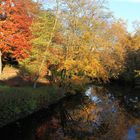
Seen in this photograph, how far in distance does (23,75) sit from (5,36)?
18.6 ft

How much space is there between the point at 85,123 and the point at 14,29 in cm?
1568

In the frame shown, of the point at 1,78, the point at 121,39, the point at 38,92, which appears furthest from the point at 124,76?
the point at 38,92

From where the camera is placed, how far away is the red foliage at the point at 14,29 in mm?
37594

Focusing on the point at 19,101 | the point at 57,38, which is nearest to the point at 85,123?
the point at 19,101

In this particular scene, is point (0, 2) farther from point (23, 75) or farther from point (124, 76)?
point (124, 76)

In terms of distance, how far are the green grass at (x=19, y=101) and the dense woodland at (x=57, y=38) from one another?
5.07m

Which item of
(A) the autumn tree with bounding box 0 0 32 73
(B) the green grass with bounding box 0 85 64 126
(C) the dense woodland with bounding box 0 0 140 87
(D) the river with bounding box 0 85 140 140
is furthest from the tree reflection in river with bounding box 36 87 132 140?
(A) the autumn tree with bounding box 0 0 32 73

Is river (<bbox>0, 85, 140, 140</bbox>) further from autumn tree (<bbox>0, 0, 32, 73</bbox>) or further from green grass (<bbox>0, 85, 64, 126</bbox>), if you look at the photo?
autumn tree (<bbox>0, 0, 32, 73</bbox>)

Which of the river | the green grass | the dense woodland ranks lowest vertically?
the river

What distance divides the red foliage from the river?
7.86 meters

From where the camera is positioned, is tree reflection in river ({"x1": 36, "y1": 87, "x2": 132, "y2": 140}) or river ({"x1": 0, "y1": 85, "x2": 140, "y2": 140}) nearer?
river ({"x1": 0, "y1": 85, "x2": 140, "y2": 140})

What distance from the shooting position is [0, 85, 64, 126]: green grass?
22.6 metres

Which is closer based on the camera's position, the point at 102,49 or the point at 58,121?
the point at 58,121

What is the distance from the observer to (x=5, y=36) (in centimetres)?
3756
